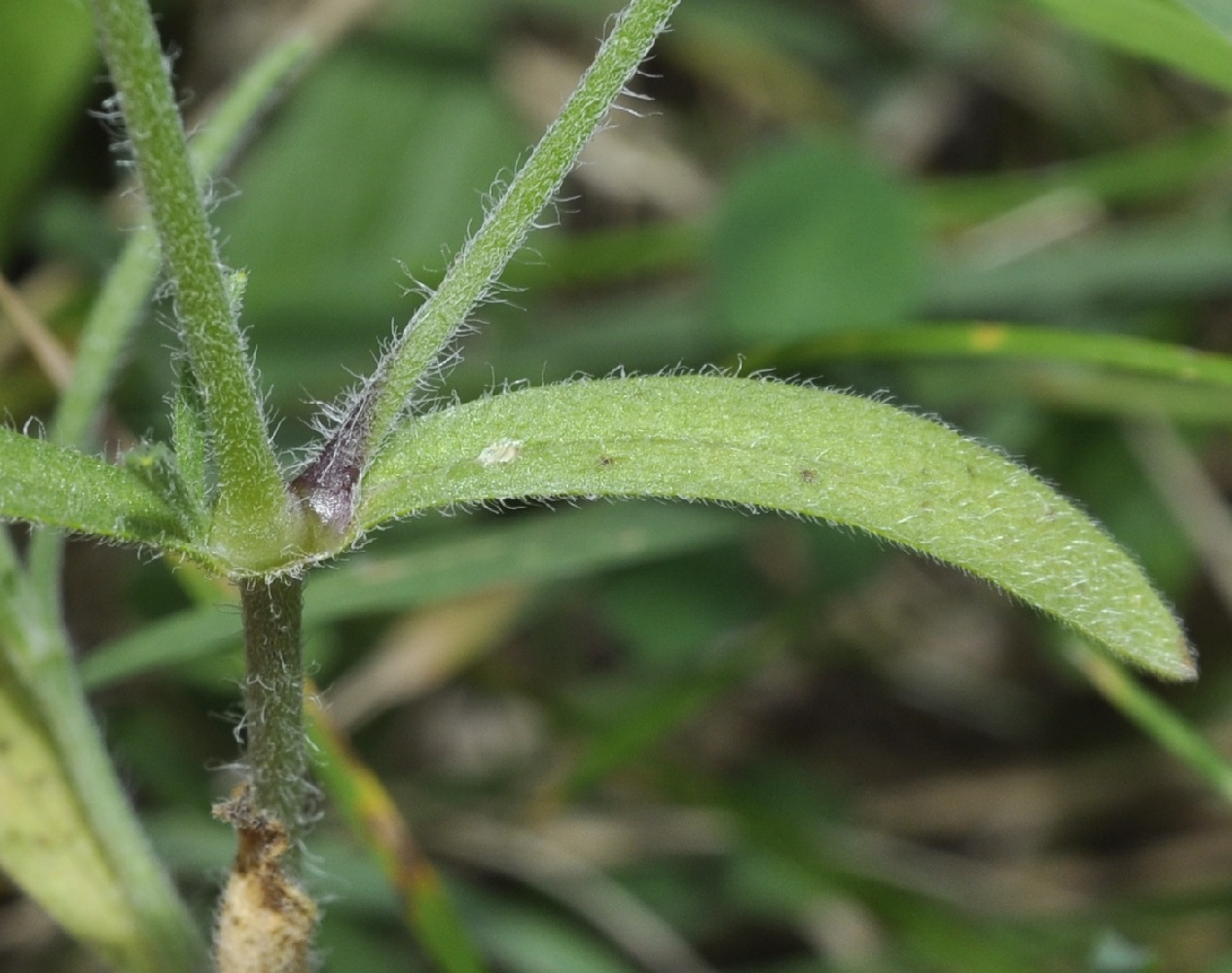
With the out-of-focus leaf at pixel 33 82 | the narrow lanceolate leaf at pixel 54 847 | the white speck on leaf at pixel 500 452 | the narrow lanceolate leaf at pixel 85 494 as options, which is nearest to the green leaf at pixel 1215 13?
the white speck on leaf at pixel 500 452

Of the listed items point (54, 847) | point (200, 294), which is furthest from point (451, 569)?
point (200, 294)

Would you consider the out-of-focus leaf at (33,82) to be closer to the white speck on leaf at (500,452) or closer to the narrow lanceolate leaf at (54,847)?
the narrow lanceolate leaf at (54,847)

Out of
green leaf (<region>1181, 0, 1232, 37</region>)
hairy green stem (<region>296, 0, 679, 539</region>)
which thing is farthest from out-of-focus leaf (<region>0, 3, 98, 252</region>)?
green leaf (<region>1181, 0, 1232, 37</region>)

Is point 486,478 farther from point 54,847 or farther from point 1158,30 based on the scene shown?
point 1158,30

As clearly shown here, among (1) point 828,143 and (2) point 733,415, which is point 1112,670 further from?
(1) point 828,143

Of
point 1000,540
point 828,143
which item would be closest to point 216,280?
point 1000,540

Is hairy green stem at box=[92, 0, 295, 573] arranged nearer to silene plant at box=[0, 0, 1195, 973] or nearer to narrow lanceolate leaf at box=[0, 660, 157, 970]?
silene plant at box=[0, 0, 1195, 973]
